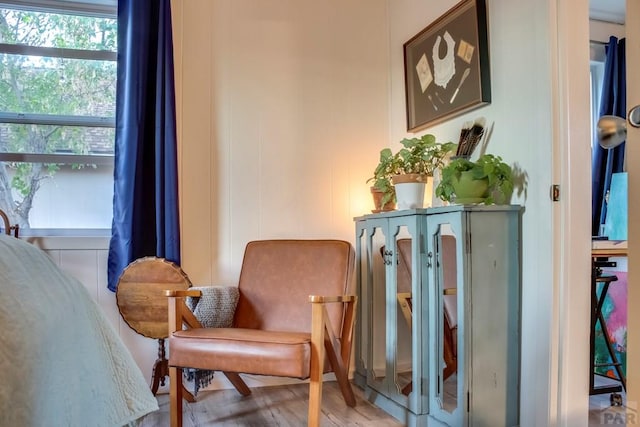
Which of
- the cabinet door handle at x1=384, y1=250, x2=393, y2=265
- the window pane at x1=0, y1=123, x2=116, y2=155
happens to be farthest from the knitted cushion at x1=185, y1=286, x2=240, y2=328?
the window pane at x1=0, y1=123, x2=116, y2=155

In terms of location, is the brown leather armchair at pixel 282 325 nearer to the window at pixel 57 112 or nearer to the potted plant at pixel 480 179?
the potted plant at pixel 480 179

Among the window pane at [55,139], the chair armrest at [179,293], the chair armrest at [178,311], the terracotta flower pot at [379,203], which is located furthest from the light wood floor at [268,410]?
the window pane at [55,139]

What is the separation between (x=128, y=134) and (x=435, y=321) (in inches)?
68.9

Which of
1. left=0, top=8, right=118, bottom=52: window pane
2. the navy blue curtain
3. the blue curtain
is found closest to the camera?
the blue curtain

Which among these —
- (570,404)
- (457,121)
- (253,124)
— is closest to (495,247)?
(570,404)

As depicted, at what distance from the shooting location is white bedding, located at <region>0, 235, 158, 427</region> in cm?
82

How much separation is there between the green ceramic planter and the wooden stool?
1.38m

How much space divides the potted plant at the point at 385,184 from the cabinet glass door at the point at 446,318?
588mm

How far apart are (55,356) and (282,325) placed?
60.3 inches

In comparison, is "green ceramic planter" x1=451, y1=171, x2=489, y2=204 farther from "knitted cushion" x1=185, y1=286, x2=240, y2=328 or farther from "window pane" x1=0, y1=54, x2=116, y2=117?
"window pane" x1=0, y1=54, x2=116, y2=117

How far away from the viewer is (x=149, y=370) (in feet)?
8.37

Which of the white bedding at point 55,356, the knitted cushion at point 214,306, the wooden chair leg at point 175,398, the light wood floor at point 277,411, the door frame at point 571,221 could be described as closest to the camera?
the white bedding at point 55,356

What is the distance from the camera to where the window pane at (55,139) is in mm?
2518

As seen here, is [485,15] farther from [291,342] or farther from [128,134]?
[128,134]
